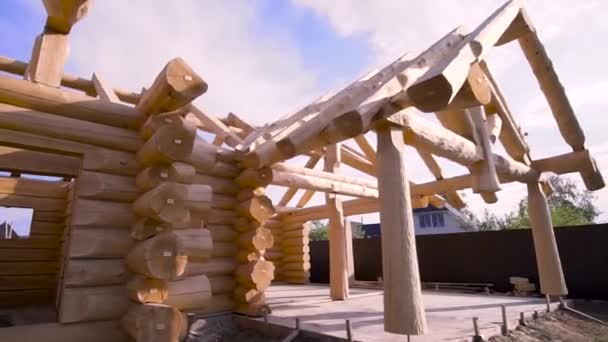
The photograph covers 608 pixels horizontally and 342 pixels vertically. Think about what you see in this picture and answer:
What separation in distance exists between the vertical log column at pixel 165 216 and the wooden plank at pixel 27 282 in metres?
4.94

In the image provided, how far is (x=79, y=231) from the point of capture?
12.5 ft

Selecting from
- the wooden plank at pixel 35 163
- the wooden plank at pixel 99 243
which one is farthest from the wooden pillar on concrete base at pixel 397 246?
the wooden plank at pixel 35 163

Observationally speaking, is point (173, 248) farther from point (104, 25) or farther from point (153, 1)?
point (104, 25)

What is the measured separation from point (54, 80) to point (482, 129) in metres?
6.91

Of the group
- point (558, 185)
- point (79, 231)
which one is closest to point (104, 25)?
point (79, 231)

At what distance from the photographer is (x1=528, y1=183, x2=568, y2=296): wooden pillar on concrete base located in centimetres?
723

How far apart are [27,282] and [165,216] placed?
5662 mm

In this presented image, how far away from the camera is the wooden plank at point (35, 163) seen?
5160 mm

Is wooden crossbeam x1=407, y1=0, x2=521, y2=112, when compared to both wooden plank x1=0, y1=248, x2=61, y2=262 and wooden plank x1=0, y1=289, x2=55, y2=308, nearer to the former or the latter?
wooden plank x1=0, y1=289, x2=55, y2=308

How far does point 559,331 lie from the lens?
5.54m

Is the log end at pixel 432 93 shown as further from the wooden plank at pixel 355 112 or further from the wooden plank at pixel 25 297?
the wooden plank at pixel 25 297

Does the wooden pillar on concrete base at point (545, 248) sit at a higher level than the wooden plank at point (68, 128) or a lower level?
lower

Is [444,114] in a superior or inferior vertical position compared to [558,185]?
inferior

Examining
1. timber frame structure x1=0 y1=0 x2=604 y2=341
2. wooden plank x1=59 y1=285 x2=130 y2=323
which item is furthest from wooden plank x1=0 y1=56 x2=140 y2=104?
wooden plank x1=59 y1=285 x2=130 y2=323
